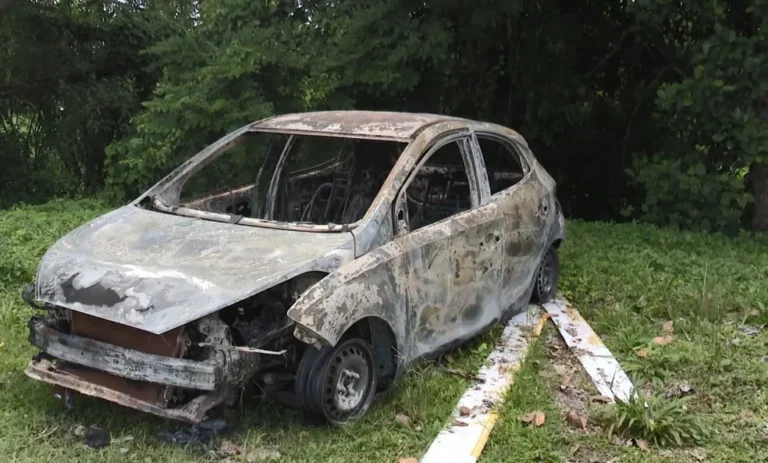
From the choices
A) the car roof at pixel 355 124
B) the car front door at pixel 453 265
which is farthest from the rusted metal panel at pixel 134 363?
the car roof at pixel 355 124

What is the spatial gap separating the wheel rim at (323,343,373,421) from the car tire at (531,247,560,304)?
2.15 metres

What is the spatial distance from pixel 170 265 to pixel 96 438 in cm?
96

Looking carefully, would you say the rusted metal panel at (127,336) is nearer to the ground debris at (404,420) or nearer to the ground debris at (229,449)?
the ground debris at (229,449)

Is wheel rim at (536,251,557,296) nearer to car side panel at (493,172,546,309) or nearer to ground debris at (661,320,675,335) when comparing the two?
car side panel at (493,172,546,309)

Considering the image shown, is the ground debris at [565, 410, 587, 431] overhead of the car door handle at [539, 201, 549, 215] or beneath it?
beneath

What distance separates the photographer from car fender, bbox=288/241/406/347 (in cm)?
387

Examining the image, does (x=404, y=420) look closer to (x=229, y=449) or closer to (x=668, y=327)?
(x=229, y=449)

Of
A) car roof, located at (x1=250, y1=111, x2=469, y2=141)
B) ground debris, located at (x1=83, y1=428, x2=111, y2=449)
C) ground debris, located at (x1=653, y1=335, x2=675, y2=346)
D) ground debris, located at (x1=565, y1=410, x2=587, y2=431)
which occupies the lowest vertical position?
ground debris, located at (x1=565, y1=410, x2=587, y2=431)

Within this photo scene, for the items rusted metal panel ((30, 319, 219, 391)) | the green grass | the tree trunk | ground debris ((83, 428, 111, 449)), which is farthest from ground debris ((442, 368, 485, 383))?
the tree trunk

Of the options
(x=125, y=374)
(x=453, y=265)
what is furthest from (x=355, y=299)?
(x=125, y=374)

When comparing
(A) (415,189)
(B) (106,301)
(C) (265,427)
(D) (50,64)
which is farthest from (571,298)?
(D) (50,64)

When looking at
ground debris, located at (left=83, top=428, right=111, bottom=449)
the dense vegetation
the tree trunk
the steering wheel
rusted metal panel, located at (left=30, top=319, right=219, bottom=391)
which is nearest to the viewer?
rusted metal panel, located at (left=30, top=319, right=219, bottom=391)

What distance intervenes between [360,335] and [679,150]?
246 inches

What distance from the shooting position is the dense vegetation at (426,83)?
27.7 feet
